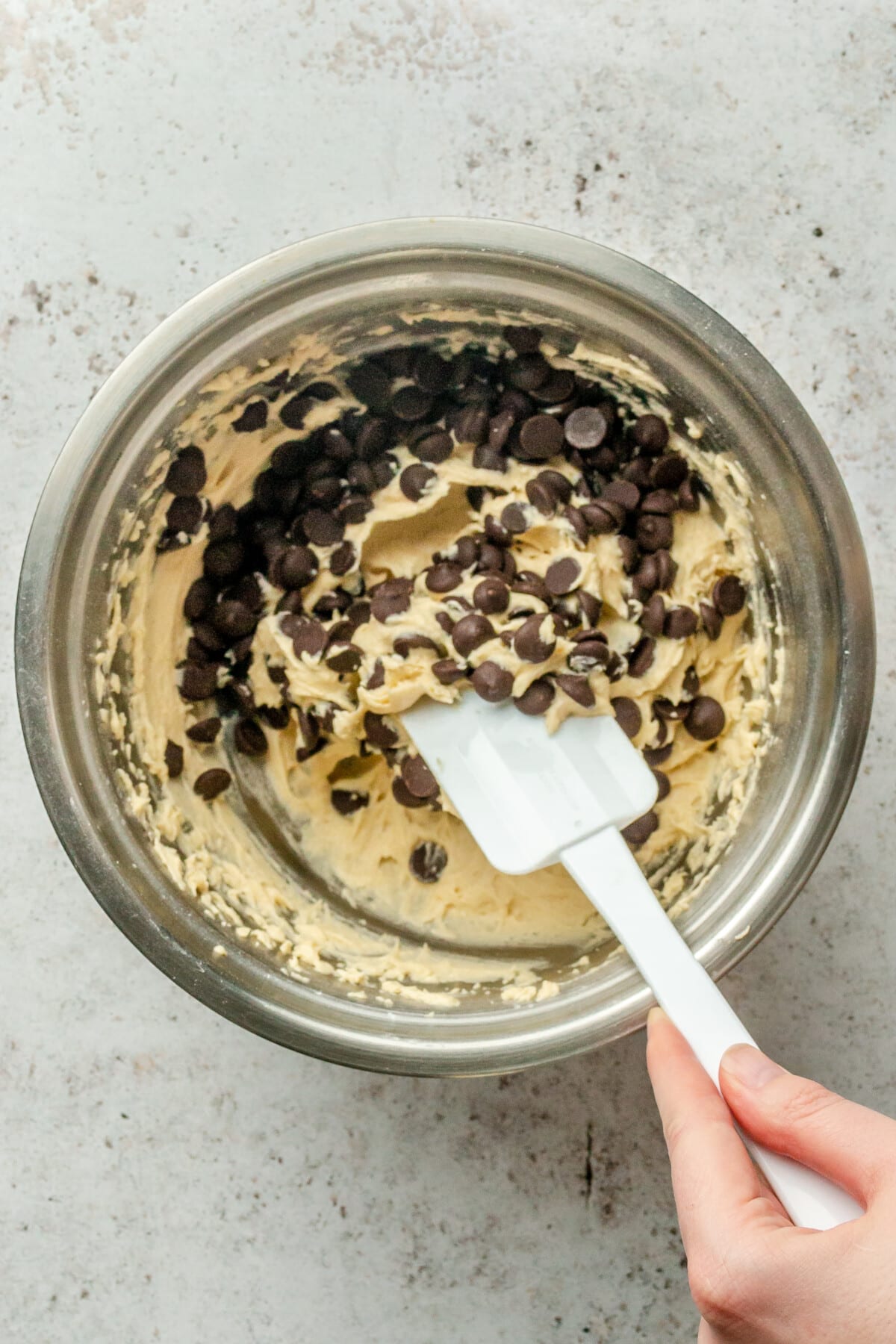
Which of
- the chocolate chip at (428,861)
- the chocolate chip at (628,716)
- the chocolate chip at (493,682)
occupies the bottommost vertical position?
the chocolate chip at (428,861)

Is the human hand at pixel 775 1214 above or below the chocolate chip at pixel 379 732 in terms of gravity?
below

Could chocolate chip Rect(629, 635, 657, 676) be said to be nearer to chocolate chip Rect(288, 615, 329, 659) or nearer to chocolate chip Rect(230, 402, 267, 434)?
chocolate chip Rect(288, 615, 329, 659)

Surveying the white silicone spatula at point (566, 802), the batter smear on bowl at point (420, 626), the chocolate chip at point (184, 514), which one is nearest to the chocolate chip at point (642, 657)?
the batter smear on bowl at point (420, 626)

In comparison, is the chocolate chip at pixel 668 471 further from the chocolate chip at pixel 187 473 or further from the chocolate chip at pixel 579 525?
the chocolate chip at pixel 187 473

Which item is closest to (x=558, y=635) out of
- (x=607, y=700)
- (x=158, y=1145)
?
(x=607, y=700)

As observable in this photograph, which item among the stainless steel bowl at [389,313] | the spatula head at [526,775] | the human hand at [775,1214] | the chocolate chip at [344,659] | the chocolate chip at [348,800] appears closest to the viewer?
the human hand at [775,1214]

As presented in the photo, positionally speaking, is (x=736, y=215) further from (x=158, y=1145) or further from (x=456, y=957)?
(x=158, y=1145)
